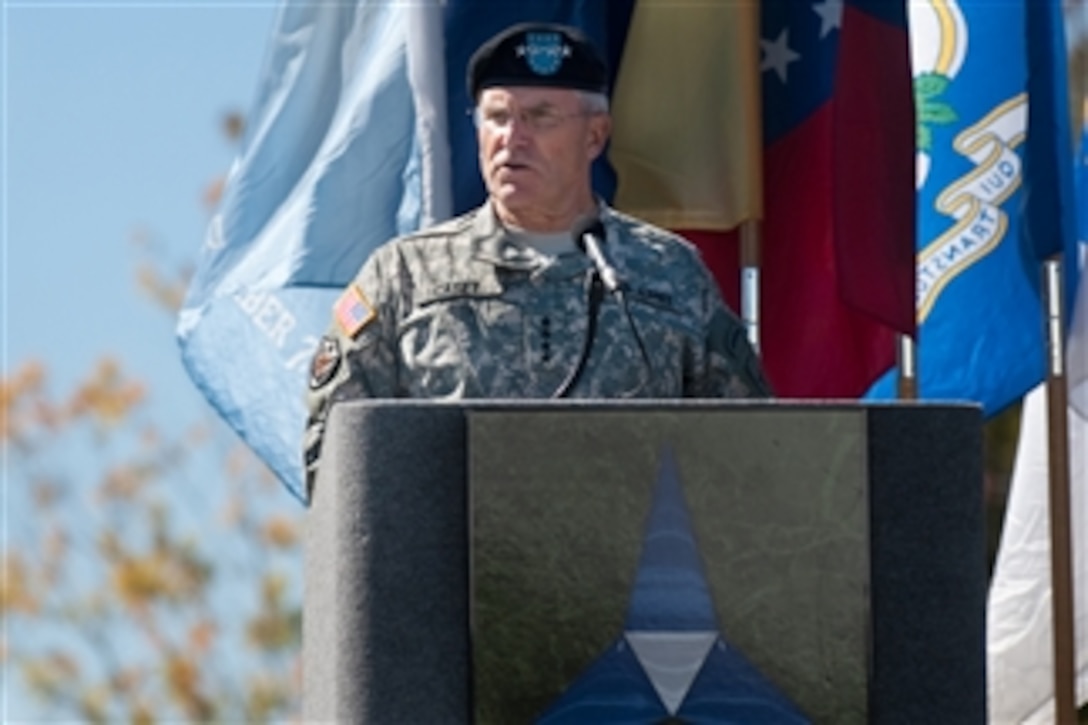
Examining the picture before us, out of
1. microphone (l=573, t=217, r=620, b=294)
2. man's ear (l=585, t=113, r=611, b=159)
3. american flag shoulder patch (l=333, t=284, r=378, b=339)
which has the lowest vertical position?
american flag shoulder patch (l=333, t=284, r=378, b=339)

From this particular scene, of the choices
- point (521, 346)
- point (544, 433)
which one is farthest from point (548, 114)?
point (544, 433)

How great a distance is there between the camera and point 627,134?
26.7 feet

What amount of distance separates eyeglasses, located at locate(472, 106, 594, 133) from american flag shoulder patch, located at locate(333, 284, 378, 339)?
395mm

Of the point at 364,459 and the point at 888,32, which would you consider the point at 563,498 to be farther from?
the point at 888,32

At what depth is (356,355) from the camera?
4.92 meters

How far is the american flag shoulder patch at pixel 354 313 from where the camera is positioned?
4.95m

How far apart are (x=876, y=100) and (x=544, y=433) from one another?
14.1 ft

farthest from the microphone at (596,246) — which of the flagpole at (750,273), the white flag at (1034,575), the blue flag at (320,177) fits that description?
the white flag at (1034,575)

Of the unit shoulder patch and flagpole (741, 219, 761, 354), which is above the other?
flagpole (741, 219, 761, 354)

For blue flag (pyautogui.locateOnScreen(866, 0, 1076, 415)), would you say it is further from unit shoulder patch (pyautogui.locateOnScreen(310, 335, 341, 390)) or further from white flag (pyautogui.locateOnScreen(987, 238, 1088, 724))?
unit shoulder patch (pyautogui.locateOnScreen(310, 335, 341, 390))

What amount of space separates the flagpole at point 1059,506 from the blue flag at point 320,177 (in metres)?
1.35

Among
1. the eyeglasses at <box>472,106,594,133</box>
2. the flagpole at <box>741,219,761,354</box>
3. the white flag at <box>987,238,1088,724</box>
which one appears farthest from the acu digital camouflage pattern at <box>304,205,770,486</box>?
the white flag at <box>987,238,1088,724</box>

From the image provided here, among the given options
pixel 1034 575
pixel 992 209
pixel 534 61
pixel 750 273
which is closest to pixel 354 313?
pixel 534 61

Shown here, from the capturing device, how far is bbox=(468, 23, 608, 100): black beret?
207 inches
